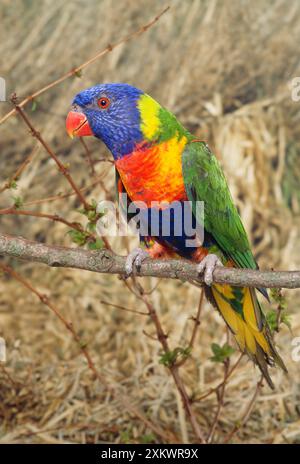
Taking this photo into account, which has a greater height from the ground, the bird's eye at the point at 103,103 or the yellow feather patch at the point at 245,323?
the bird's eye at the point at 103,103

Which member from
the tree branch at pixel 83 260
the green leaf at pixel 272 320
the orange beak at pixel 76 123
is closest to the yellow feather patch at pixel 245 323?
the green leaf at pixel 272 320

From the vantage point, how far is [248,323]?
2.81 meters

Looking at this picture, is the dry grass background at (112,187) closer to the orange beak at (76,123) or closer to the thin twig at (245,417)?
the thin twig at (245,417)

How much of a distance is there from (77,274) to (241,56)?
214cm

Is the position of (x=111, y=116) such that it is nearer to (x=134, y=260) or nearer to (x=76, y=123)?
(x=76, y=123)

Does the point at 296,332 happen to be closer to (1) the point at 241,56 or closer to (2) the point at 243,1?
(1) the point at 241,56

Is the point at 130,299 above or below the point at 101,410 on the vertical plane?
above

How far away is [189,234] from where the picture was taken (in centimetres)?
269

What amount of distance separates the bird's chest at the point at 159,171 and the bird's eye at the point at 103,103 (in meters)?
0.23

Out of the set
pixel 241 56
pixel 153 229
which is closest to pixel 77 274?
pixel 153 229

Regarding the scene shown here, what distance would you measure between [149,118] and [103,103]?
21 centimetres

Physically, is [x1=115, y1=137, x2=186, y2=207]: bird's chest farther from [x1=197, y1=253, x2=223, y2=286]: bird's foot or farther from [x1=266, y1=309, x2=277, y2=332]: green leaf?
[x1=266, y1=309, x2=277, y2=332]: green leaf

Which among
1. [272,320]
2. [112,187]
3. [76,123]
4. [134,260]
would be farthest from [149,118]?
[112,187]

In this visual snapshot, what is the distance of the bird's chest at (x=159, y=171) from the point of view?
2596mm
